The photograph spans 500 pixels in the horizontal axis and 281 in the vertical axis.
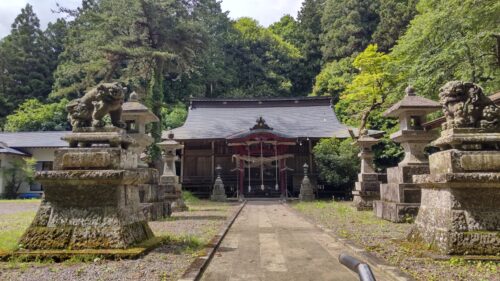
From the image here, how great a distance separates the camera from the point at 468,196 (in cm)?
459

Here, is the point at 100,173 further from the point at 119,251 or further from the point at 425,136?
the point at 425,136

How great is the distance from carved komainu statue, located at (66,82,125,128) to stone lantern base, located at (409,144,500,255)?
4.85m

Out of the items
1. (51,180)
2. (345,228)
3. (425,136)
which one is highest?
(425,136)

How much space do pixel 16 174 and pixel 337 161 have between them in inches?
910

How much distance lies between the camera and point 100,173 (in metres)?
4.71

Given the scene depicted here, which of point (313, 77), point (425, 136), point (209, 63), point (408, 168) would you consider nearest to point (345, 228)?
point (408, 168)

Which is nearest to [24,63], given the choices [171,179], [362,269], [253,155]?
[253,155]

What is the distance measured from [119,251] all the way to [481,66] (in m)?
15.0

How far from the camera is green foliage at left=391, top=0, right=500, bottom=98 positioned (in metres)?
12.6

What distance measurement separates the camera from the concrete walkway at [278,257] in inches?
162

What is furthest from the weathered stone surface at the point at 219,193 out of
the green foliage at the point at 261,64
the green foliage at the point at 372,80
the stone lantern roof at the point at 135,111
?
the green foliage at the point at 261,64

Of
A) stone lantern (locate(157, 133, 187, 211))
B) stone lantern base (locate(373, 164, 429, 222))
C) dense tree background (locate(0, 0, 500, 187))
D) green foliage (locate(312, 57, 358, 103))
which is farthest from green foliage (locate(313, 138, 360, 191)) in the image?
green foliage (locate(312, 57, 358, 103))

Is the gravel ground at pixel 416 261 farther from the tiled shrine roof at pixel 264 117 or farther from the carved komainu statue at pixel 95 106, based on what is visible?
the tiled shrine roof at pixel 264 117

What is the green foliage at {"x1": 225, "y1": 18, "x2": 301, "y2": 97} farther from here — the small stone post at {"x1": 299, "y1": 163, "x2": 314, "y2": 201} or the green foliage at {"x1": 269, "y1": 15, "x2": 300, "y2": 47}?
the small stone post at {"x1": 299, "y1": 163, "x2": 314, "y2": 201}
